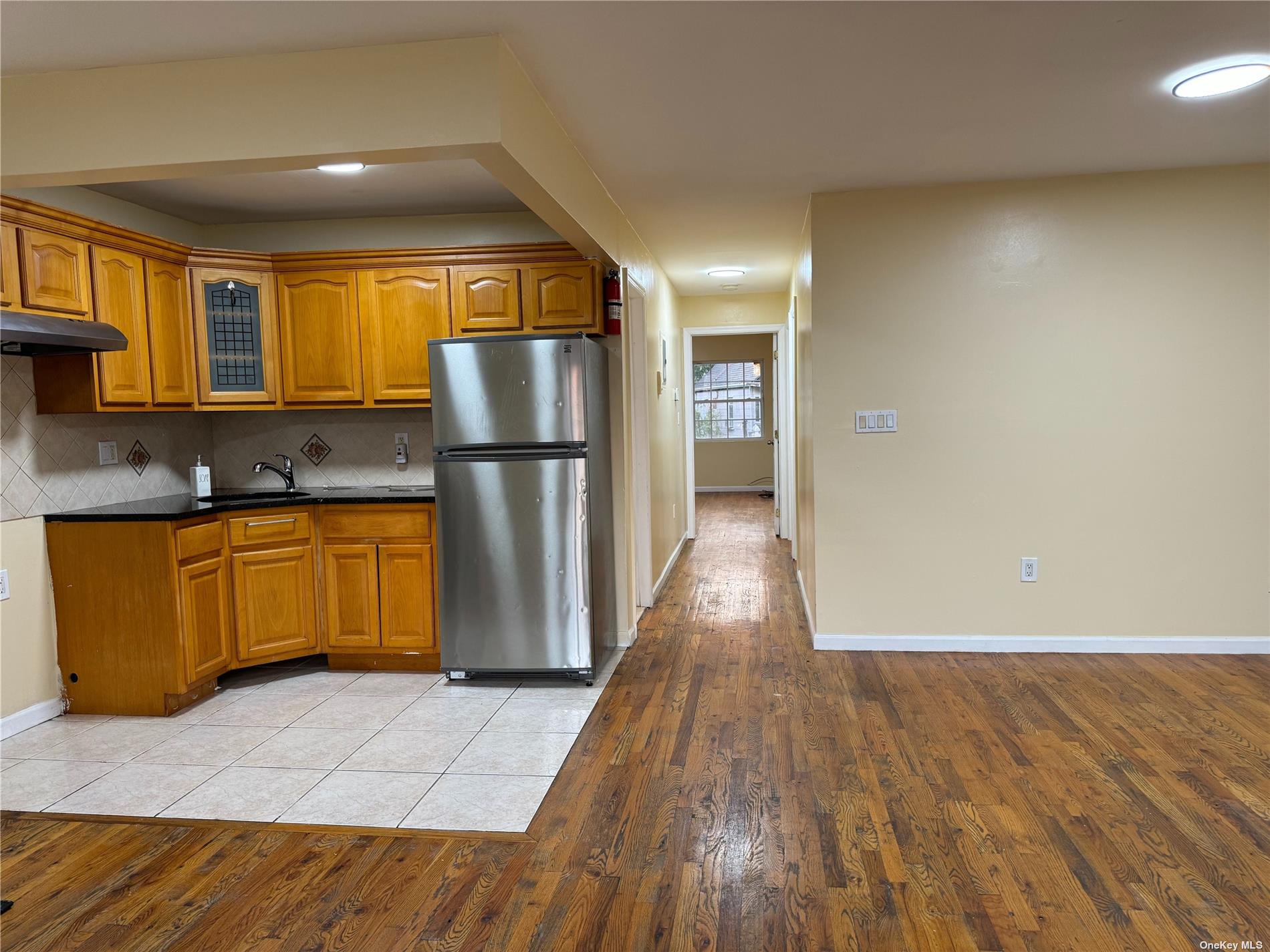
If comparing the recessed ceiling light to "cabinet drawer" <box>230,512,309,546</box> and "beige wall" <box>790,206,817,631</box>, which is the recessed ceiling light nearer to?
"beige wall" <box>790,206,817,631</box>

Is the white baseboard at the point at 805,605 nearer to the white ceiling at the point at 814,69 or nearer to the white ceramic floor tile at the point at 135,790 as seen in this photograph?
the white ceiling at the point at 814,69

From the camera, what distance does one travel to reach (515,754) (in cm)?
307

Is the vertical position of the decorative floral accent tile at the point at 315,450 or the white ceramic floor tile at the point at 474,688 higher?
the decorative floral accent tile at the point at 315,450

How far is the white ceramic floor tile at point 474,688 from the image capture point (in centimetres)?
379

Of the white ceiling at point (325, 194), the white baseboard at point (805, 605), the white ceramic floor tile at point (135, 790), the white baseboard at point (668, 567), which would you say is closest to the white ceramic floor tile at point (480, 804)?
the white ceramic floor tile at point (135, 790)

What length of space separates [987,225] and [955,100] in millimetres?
1285

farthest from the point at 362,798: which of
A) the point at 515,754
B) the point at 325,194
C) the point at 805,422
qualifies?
the point at 805,422

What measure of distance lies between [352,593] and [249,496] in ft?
2.49

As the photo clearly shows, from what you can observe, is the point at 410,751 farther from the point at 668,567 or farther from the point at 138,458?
the point at 668,567

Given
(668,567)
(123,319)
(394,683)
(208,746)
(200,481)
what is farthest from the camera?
(668,567)

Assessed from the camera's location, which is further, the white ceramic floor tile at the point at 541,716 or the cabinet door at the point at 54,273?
the white ceramic floor tile at the point at 541,716

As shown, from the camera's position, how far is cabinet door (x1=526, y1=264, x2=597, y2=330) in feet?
13.2

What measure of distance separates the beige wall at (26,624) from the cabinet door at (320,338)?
4.21 ft

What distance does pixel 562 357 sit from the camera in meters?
3.74
